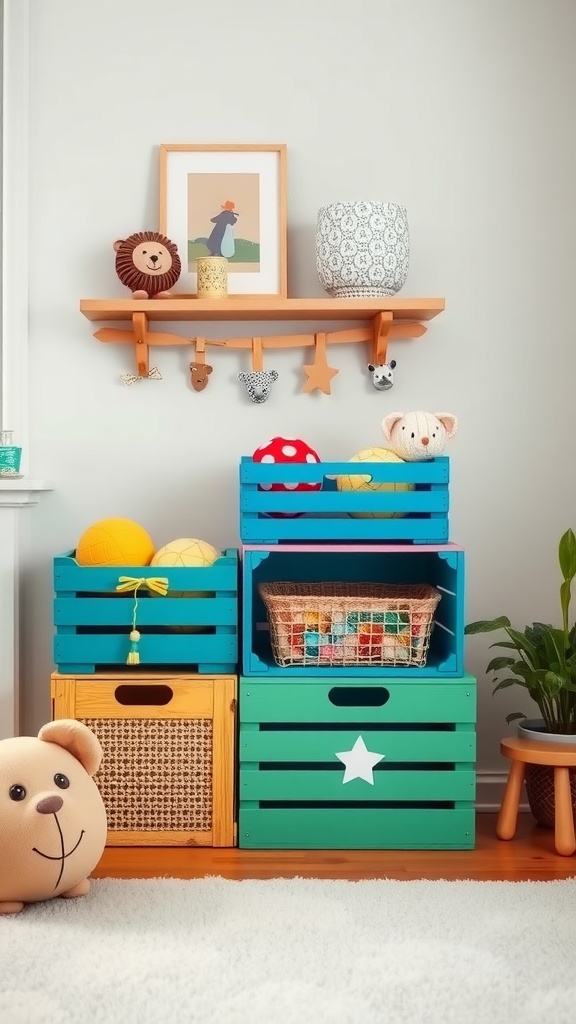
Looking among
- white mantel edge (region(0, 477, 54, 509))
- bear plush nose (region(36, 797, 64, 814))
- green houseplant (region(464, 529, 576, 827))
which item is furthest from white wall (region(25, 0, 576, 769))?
bear plush nose (region(36, 797, 64, 814))

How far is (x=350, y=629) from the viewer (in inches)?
95.5

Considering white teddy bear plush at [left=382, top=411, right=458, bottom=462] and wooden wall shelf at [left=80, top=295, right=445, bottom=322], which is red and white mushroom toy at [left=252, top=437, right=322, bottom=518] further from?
wooden wall shelf at [left=80, top=295, right=445, bottom=322]

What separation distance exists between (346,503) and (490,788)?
0.92 m

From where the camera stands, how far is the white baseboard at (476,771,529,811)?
Result: 2.76 m

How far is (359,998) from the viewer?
162cm

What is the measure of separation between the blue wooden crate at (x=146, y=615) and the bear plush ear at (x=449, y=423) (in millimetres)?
609

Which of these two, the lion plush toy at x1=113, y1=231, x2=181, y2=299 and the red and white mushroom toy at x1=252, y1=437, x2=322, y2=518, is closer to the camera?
the red and white mushroom toy at x1=252, y1=437, x2=322, y2=518

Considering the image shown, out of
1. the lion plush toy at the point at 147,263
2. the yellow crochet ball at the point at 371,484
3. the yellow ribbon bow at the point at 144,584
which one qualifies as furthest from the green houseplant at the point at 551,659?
the lion plush toy at the point at 147,263

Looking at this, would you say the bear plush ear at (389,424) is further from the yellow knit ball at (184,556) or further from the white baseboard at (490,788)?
the white baseboard at (490,788)

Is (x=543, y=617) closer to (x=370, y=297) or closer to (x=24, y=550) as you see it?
(x=370, y=297)

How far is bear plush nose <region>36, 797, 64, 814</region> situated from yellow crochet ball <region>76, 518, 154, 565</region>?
2.09ft

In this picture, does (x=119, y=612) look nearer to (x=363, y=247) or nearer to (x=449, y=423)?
(x=449, y=423)

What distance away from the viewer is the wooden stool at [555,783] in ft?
7.71

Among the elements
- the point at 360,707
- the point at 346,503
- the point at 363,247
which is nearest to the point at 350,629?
the point at 360,707
